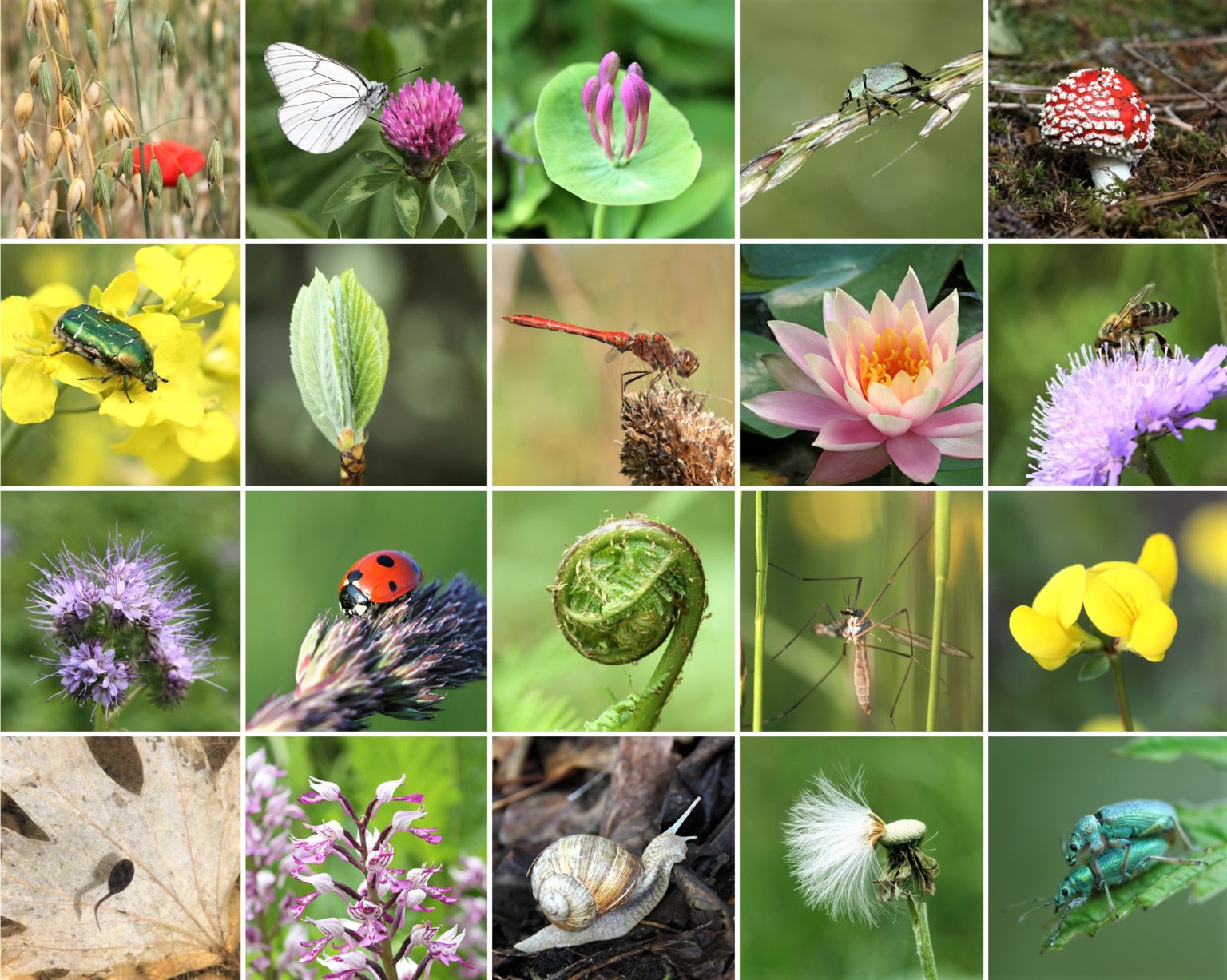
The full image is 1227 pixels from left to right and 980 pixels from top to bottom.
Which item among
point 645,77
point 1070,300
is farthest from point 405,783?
point 1070,300

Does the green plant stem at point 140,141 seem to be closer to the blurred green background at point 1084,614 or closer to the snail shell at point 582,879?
the snail shell at point 582,879

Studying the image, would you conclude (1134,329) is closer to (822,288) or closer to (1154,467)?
(1154,467)

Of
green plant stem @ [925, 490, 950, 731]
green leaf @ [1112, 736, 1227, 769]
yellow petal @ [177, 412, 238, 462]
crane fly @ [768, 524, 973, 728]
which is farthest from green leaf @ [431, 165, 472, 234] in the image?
green leaf @ [1112, 736, 1227, 769]

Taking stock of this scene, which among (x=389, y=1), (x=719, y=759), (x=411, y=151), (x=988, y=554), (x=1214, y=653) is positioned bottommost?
(x=719, y=759)

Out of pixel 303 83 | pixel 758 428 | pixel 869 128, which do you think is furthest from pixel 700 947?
pixel 303 83

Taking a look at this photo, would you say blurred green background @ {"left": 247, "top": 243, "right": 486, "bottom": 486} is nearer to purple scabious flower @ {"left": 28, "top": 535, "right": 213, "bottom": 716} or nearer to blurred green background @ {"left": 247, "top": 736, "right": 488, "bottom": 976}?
purple scabious flower @ {"left": 28, "top": 535, "right": 213, "bottom": 716}

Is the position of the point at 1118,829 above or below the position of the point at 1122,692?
below

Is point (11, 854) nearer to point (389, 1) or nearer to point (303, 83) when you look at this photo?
point (303, 83)
